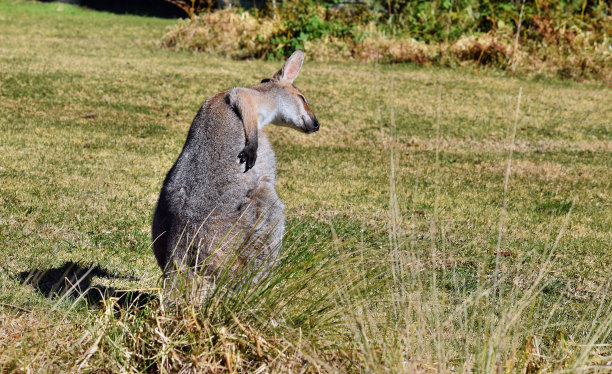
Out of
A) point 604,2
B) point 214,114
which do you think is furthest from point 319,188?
point 604,2

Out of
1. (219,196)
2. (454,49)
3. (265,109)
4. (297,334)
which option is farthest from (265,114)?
(454,49)

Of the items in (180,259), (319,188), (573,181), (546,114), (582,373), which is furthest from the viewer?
(546,114)

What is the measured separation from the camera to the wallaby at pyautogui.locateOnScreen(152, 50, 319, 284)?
3.69 meters

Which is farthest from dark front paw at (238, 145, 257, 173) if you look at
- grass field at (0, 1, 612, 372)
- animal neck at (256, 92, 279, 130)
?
grass field at (0, 1, 612, 372)

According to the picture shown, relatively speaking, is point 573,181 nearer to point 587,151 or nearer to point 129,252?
point 587,151

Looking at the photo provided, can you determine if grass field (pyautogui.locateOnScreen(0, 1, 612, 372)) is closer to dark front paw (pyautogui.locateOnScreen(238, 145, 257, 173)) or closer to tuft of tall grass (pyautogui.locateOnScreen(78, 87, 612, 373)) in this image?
tuft of tall grass (pyautogui.locateOnScreen(78, 87, 612, 373))

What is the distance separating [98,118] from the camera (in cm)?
1054

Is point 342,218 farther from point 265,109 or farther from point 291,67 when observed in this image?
point 265,109

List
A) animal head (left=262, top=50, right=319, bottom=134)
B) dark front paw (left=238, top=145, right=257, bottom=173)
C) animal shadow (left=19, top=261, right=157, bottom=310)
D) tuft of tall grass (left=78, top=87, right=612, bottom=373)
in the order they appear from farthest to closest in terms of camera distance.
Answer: animal shadow (left=19, top=261, right=157, bottom=310)
animal head (left=262, top=50, right=319, bottom=134)
dark front paw (left=238, top=145, right=257, bottom=173)
tuft of tall grass (left=78, top=87, right=612, bottom=373)

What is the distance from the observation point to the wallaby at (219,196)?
369cm

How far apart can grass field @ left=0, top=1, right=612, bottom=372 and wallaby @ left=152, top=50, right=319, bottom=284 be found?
0.91 ft

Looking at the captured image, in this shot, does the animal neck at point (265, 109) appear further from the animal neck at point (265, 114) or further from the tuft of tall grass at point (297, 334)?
the tuft of tall grass at point (297, 334)

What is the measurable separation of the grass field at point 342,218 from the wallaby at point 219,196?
28 centimetres

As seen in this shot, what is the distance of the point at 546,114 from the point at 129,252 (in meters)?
9.43
